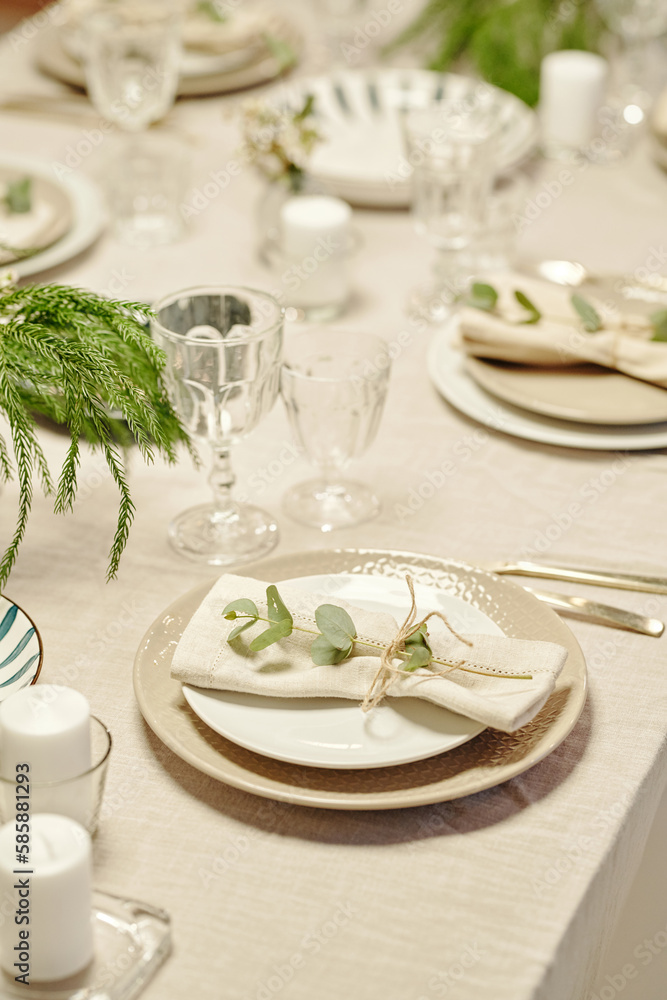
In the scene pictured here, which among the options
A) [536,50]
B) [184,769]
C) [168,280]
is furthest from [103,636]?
[536,50]

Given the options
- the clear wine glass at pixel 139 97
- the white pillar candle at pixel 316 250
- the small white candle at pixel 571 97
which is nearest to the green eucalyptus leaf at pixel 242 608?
the white pillar candle at pixel 316 250

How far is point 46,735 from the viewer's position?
1.89 ft

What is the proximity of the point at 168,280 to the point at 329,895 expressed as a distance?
92 cm

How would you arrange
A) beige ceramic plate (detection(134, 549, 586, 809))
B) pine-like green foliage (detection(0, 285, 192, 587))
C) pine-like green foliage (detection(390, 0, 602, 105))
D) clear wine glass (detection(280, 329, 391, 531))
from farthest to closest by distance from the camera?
1. pine-like green foliage (detection(390, 0, 602, 105))
2. clear wine glass (detection(280, 329, 391, 531))
3. pine-like green foliage (detection(0, 285, 192, 587))
4. beige ceramic plate (detection(134, 549, 586, 809))

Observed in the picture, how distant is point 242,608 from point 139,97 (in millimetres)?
1043

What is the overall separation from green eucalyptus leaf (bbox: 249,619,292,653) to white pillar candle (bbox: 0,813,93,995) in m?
0.19

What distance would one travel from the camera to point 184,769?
69 centimetres

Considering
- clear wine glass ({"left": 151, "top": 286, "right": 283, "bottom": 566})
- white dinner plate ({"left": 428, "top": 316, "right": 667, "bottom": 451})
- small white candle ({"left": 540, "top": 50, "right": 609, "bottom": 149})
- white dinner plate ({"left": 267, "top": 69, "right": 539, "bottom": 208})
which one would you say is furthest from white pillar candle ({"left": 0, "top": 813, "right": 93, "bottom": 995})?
small white candle ({"left": 540, "top": 50, "right": 609, "bottom": 149})

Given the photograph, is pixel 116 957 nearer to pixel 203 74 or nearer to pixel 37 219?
pixel 37 219

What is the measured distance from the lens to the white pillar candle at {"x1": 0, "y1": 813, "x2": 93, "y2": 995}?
0.51m

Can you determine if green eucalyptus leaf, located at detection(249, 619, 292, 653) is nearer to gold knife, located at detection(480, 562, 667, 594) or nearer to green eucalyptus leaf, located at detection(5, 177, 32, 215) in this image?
gold knife, located at detection(480, 562, 667, 594)

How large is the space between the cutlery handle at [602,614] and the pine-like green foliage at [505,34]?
4.01 feet

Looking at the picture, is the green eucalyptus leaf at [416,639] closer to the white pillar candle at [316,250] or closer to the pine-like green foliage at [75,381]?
the pine-like green foliage at [75,381]

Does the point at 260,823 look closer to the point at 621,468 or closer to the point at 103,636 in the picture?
the point at 103,636
